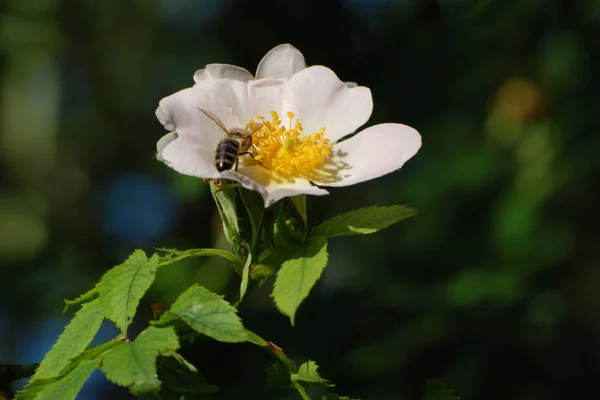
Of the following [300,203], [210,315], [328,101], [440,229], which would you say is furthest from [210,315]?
[440,229]

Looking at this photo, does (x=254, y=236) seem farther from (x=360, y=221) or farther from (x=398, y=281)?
(x=398, y=281)

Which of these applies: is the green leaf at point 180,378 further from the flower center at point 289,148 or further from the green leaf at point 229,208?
the flower center at point 289,148

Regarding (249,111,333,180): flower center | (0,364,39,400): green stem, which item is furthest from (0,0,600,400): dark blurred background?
(0,364,39,400): green stem

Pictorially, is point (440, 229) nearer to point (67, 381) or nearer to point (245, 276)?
point (245, 276)

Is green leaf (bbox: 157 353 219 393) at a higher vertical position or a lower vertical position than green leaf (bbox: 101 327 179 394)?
lower

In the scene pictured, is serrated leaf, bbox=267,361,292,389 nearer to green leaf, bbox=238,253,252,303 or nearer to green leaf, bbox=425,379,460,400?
green leaf, bbox=238,253,252,303

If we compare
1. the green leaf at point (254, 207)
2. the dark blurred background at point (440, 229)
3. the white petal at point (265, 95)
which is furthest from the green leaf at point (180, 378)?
the dark blurred background at point (440, 229)

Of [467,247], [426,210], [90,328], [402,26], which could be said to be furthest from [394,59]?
[90,328]
